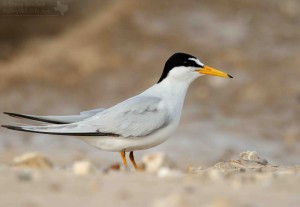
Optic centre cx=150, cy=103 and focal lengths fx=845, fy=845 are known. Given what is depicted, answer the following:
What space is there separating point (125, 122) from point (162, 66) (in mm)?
6875

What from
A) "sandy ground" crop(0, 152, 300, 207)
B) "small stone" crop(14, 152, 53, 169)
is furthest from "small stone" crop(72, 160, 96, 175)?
"small stone" crop(14, 152, 53, 169)

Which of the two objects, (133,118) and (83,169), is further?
(133,118)

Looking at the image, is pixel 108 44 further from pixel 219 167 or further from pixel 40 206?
pixel 40 206

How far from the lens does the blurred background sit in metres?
11.0

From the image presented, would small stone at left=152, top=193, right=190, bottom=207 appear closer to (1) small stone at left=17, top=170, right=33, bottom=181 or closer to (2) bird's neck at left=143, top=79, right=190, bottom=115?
(1) small stone at left=17, top=170, right=33, bottom=181

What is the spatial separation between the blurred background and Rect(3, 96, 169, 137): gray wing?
3.30 metres

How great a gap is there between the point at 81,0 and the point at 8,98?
128 inches

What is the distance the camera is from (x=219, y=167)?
690 centimetres

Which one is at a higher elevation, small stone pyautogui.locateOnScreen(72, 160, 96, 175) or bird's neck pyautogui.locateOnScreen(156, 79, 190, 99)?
bird's neck pyautogui.locateOnScreen(156, 79, 190, 99)

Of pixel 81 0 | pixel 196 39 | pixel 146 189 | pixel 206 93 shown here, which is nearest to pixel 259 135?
pixel 206 93

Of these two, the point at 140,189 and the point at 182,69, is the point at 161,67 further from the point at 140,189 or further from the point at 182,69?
the point at 140,189

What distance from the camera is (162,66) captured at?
1343cm

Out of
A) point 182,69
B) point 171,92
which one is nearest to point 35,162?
point 171,92

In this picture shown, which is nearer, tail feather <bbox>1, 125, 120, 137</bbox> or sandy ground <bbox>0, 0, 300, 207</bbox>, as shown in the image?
tail feather <bbox>1, 125, 120, 137</bbox>
